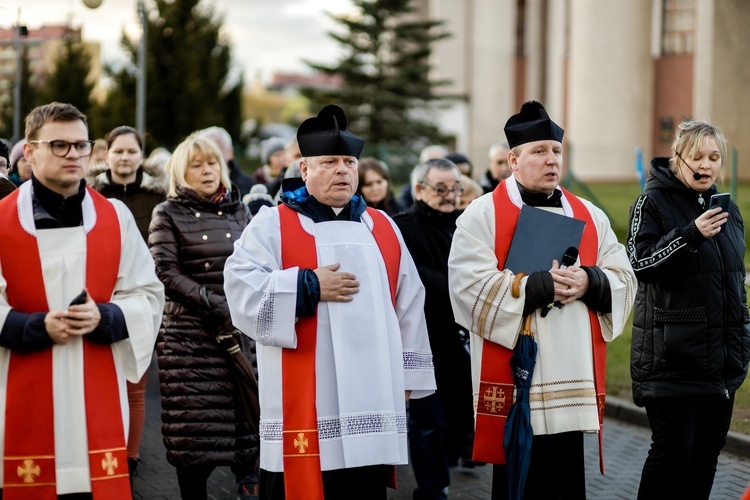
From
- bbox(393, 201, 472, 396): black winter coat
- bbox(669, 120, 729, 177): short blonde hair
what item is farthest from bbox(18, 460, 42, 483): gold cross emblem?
bbox(669, 120, 729, 177): short blonde hair

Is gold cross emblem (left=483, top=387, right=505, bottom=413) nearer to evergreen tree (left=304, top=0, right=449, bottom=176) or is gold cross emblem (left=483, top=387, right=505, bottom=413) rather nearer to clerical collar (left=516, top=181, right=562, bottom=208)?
clerical collar (left=516, top=181, right=562, bottom=208)

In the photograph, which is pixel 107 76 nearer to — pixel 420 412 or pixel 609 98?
pixel 609 98

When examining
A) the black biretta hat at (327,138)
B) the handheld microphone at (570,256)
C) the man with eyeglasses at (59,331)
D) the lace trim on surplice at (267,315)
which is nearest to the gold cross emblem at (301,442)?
the lace trim on surplice at (267,315)

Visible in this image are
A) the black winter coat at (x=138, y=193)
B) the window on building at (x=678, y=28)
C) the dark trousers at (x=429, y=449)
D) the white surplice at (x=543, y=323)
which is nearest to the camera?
the white surplice at (x=543, y=323)

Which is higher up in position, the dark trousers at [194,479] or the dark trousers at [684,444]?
the dark trousers at [684,444]

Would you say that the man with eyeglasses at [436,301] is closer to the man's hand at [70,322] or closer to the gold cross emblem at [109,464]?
the gold cross emblem at [109,464]

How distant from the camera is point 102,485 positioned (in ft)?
14.5

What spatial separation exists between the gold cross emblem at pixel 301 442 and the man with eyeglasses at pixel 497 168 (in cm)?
518

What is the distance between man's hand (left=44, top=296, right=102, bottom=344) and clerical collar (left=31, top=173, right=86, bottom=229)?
37 centimetres

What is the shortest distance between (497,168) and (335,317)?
206 inches

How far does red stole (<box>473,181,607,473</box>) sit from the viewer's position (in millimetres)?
5395

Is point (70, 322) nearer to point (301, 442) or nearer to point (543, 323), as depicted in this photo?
point (301, 442)

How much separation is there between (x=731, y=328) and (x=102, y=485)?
323 cm

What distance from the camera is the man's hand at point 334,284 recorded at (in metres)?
4.88
